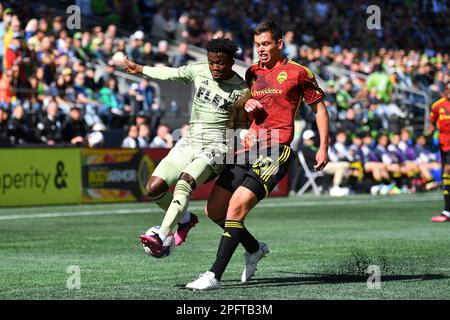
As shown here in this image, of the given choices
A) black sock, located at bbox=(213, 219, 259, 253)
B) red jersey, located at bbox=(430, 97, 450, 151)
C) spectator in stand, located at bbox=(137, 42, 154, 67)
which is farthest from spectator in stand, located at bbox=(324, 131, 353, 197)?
black sock, located at bbox=(213, 219, 259, 253)

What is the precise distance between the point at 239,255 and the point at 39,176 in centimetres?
1034

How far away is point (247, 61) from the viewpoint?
1293 inches

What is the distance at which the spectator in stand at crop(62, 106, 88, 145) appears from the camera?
24547 mm

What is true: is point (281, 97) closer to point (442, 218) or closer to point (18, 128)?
point (442, 218)

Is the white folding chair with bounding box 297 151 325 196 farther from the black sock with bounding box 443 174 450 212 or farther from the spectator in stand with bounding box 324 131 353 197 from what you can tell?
the black sock with bounding box 443 174 450 212

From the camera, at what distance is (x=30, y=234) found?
1666 cm

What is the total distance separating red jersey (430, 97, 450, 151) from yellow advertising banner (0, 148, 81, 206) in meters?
8.30

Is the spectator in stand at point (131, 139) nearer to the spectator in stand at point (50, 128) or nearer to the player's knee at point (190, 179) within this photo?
the spectator in stand at point (50, 128)

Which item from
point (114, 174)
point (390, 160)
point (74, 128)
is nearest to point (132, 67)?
point (114, 174)

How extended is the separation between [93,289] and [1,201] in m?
13.2

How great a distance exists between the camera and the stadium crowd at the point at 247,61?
81.3 ft

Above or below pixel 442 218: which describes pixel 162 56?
above

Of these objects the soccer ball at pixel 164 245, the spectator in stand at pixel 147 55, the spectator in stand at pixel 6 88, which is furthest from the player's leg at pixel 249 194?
the spectator in stand at pixel 147 55
